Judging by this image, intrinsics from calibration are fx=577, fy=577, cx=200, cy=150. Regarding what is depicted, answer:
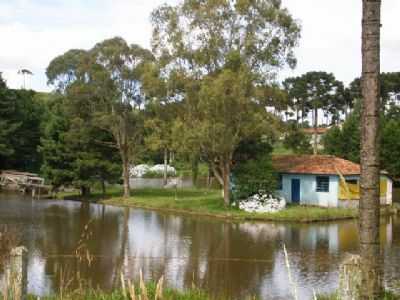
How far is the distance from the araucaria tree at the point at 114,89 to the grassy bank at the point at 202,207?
83.0 inches

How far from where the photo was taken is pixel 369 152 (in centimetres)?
597

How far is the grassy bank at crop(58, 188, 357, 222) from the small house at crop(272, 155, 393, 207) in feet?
4.23

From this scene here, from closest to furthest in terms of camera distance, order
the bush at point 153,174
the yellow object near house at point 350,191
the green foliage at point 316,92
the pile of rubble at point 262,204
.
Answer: the pile of rubble at point 262,204
the yellow object near house at point 350,191
the bush at point 153,174
the green foliage at point 316,92

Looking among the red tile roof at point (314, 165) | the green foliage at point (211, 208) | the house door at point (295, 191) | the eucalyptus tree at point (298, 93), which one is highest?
the eucalyptus tree at point (298, 93)

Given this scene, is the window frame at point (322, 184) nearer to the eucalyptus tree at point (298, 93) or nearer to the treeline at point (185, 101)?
the treeline at point (185, 101)

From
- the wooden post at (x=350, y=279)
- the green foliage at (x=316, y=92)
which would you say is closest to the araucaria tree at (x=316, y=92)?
the green foliage at (x=316, y=92)

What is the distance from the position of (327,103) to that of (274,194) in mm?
46801

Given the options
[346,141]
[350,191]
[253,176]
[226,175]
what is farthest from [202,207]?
[346,141]

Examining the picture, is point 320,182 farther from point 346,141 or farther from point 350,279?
point 350,279

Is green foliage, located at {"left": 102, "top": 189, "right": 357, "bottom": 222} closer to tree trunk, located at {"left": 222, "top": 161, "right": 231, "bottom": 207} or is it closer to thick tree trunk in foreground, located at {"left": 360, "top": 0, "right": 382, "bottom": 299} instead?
tree trunk, located at {"left": 222, "top": 161, "right": 231, "bottom": 207}

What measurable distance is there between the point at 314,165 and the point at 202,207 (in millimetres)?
6790

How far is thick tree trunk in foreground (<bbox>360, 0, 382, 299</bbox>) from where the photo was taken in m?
5.88

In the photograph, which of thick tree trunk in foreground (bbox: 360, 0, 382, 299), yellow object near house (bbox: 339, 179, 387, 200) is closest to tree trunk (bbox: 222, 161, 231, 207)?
yellow object near house (bbox: 339, 179, 387, 200)

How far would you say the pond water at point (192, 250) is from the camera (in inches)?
546
